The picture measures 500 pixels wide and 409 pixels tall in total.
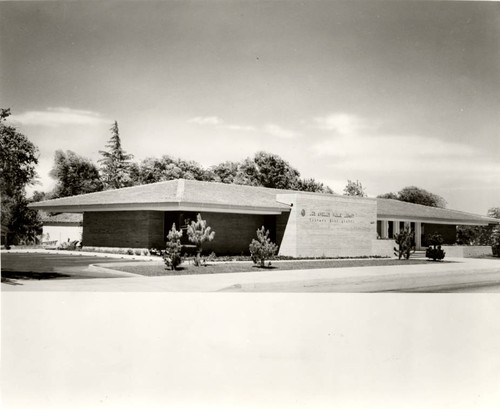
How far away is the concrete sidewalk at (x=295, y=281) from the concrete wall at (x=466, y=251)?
1049cm

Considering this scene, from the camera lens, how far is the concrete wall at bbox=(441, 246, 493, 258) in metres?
34.1

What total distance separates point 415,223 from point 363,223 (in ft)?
31.7

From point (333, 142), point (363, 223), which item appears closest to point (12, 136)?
point (333, 142)

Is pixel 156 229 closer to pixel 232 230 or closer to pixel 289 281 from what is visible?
pixel 232 230

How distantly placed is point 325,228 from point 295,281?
11765 millimetres

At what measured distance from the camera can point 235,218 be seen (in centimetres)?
2917

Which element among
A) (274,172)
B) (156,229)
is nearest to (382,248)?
(156,229)

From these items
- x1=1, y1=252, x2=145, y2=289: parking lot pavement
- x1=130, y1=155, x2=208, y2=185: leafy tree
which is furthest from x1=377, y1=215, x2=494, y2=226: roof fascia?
x1=1, y1=252, x2=145, y2=289: parking lot pavement

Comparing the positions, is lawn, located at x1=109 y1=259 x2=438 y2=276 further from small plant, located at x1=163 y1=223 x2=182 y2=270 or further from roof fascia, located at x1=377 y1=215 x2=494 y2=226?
roof fascia, located at x1=377 y1=215 x2=494 y2=226

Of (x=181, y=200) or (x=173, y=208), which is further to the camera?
(x=173, y=208)

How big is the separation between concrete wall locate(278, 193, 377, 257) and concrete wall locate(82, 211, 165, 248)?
6.57m

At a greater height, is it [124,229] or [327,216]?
[327,216]

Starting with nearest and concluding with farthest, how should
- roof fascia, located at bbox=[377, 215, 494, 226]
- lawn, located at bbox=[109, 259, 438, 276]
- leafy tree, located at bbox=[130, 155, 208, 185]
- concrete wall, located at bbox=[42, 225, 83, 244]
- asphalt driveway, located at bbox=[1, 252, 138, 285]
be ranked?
asphalt driveway, located at bbox=[1, 252, 138, 285]
lawn, located at bbox=[109, 259, 438, 276]
concrete wall, located at bbox=[42, 225, 83, 244]
roof fascia, located at bbox=[377, 215, 494, 226]
leafy tree, located at bbox=[130, 155, 208, 185]

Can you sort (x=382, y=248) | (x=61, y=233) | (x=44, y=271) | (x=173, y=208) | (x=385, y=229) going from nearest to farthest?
(x=44, y=271) → (x=173, y=208) → (x=382, y=248) → (x=61, y=233) → (x=385, y=229)
